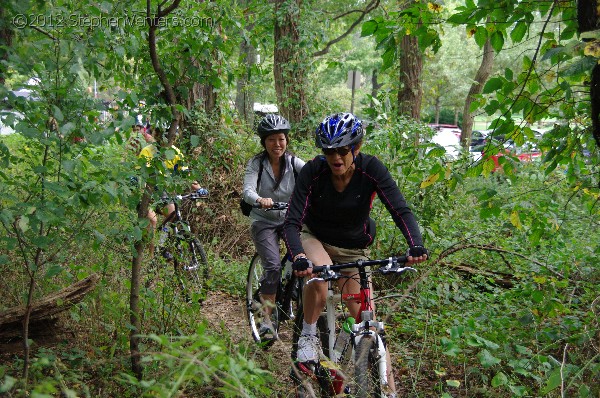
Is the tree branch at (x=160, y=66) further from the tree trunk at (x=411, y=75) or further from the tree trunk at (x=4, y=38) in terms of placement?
the tree trunk at (x=411, y=75)

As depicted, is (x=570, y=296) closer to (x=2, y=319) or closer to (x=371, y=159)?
Result: (x=371, y=159)

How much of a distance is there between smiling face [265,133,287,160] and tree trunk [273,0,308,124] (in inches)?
265

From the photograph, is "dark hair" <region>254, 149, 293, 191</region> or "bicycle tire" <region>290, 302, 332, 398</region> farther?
"dark hair" <region>254, 149, 293, 191</region>

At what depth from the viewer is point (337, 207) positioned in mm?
4613

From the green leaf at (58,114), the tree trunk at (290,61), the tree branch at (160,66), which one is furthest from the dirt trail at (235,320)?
the tree trunk at (290,61)

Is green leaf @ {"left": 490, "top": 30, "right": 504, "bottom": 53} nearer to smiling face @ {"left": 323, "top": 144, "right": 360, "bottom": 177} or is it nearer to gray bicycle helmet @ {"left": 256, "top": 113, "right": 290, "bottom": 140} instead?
smiling face @ {"left": 323, "top": 144, "right": 360, "bottom": 177}

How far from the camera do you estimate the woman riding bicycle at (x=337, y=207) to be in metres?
4.40

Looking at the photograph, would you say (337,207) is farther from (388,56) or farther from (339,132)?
(388,56)

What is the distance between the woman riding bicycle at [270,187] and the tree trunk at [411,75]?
658 cm

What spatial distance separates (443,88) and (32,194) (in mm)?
33466

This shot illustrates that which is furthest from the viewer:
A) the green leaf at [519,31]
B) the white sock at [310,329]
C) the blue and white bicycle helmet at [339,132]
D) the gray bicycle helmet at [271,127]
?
the gray bicycle helmet at [271,127]

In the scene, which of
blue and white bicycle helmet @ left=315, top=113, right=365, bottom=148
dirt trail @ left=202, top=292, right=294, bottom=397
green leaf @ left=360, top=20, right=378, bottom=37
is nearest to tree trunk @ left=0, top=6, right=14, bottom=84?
blue and white bicycle helmet @ left=315, top=113, right=365, bottom=148

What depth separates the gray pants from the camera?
600 cm

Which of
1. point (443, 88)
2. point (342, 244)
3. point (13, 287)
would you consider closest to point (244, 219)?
point (13, 287)
